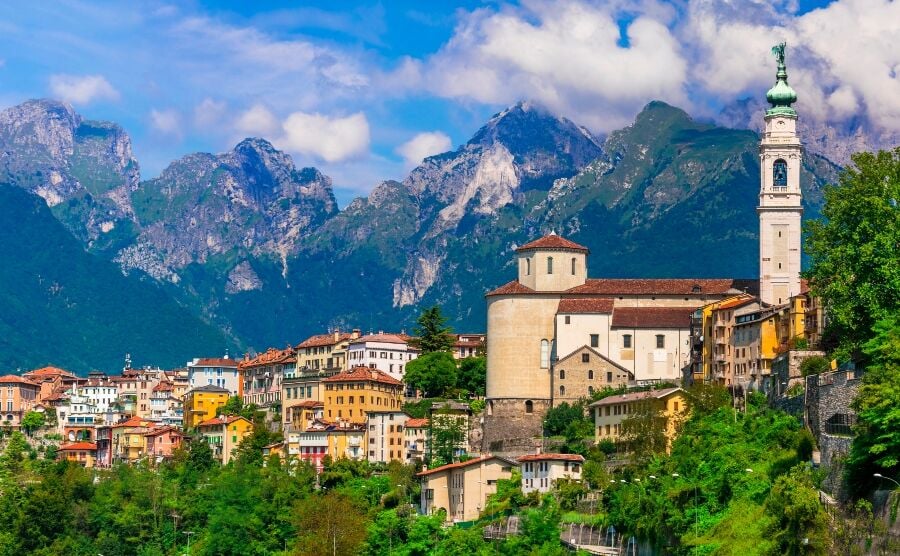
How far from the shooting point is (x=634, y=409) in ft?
311

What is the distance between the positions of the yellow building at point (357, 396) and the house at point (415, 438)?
7627 mm

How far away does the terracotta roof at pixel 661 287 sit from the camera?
10900 centimetres

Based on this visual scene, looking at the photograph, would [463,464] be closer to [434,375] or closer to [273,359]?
[434,375]

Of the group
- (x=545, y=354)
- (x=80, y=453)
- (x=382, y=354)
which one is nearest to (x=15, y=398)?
(x=80, y=453)

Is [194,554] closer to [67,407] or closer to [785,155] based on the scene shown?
[785,155]

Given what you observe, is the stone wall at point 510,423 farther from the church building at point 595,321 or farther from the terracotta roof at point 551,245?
the terracotta roof at point 551,245

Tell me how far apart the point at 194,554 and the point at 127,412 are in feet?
184

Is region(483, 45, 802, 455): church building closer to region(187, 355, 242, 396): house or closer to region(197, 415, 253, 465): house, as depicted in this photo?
region(197, 415, 253, 465): house

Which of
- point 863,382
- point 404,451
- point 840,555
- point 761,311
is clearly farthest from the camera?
point 404,451

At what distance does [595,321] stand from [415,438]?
53.6ft

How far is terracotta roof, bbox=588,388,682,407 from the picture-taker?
9312cm

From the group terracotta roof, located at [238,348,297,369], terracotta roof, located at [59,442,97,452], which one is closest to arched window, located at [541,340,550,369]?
terracotta roof, located at [238,348,297,369]

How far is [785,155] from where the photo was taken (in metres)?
→ 103

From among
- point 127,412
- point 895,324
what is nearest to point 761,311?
point 895,324
